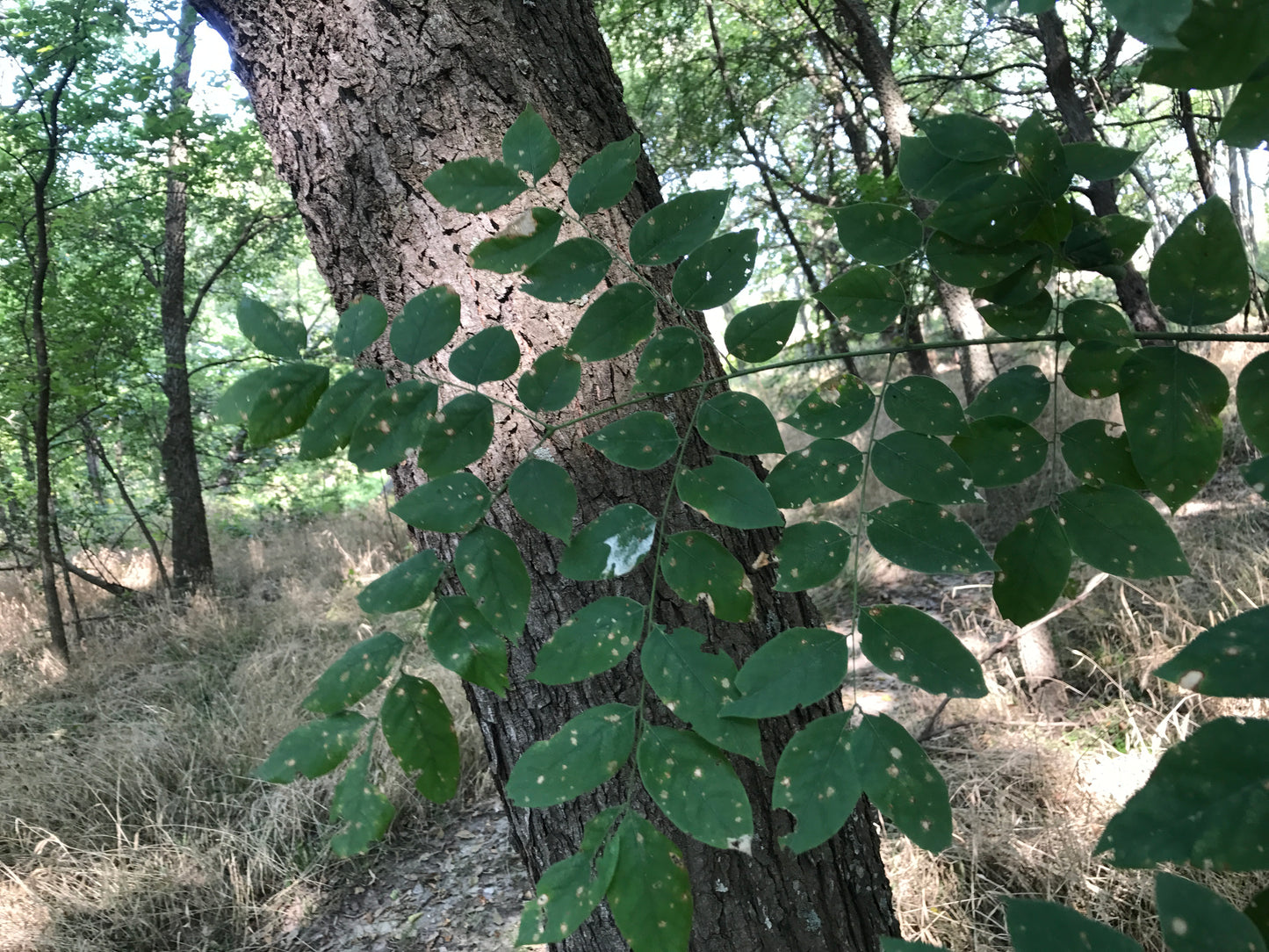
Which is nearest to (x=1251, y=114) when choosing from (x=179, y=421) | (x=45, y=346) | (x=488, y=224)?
(x=488, y=224)

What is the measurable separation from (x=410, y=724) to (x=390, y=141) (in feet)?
2.23

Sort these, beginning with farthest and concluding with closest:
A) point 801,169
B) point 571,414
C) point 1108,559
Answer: point 801,169 → point 571,414 → point 1108,559

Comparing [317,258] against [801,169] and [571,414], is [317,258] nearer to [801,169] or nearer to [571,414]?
[571,414]

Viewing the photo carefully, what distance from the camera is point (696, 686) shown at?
54 cm

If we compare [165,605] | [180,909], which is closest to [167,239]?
[165,605]

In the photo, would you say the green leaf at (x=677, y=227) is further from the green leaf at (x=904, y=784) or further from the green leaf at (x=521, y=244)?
the green leaf at (x=904, y=784)

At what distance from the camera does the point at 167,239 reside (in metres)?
6.22

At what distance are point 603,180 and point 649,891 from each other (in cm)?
51

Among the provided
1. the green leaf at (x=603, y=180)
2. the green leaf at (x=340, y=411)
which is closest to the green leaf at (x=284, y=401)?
the green leaf at (x=340, y=411)

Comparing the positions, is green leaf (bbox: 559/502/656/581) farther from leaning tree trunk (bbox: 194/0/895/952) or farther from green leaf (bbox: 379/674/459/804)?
leaning tree trunk (bbox: 194/0/895/952)

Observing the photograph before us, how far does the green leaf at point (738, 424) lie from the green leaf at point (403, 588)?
0.24 m

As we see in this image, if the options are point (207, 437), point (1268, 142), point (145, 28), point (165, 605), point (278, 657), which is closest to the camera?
point (1268, 142)

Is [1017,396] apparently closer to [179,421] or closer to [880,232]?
[880,232]

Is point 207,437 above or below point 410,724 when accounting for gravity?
above
